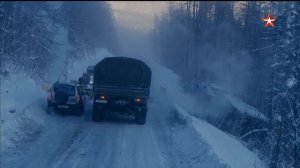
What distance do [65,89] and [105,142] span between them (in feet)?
27.0

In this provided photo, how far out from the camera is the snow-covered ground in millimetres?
15023

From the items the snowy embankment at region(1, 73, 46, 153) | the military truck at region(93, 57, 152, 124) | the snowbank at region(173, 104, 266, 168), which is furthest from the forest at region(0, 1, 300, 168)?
the military truck at region(93, 57, 152, 124)

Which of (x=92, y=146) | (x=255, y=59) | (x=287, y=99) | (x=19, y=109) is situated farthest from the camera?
(x=255, y=59)

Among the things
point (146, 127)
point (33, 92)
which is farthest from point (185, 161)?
point (33, 92)

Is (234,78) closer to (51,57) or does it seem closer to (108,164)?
(51,57)

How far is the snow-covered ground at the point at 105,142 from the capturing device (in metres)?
15.0

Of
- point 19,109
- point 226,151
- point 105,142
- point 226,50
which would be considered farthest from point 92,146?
point 226,50

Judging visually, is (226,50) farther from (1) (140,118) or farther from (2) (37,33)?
(1) (140,118)

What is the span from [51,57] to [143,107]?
28314 millimetres

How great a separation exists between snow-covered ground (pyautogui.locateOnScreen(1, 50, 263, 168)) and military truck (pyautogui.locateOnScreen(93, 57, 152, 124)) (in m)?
0.75

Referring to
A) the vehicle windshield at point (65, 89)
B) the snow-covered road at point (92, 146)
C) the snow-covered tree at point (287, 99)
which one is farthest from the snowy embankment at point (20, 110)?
the snow-covered tree at point (287, 99)

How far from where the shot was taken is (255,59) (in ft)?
172

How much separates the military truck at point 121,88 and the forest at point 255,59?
6.31 meters

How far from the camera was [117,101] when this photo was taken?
2406cm
